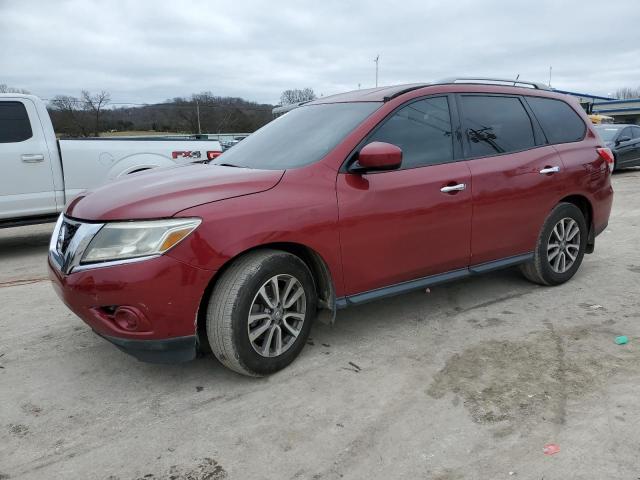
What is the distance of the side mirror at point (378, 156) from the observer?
10.3ft

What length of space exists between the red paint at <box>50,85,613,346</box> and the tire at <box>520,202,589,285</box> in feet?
0.35

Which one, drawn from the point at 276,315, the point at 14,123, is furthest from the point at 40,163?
the point at 276,315

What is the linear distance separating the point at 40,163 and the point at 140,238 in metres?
4.73

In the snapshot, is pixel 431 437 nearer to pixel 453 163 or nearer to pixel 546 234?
pixel 453 163

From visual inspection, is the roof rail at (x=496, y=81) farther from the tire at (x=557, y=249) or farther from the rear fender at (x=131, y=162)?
the rear fender at (x=131, y=162)

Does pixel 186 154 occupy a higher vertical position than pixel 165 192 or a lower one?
higher

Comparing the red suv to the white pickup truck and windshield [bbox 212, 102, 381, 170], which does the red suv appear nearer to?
windshield [bbox 212, 102, 381, 170]

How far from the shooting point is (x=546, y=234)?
175 inches

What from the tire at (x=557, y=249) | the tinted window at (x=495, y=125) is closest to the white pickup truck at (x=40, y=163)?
the tinted window at (x=495, y=125)

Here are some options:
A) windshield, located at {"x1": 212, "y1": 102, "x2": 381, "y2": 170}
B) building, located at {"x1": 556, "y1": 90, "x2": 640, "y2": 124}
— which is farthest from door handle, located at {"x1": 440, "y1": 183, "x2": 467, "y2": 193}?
building, located at {"x1": 556, "y1": 90, "x2": 640, "y2": 124}

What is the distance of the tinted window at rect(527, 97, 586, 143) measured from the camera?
4.55 m

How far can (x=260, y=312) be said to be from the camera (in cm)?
304

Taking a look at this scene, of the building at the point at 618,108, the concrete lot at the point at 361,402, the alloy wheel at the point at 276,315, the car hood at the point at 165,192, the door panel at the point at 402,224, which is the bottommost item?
the concrete lot at the point at 361,402

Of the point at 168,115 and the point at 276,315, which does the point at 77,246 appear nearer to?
the point at 276,315
